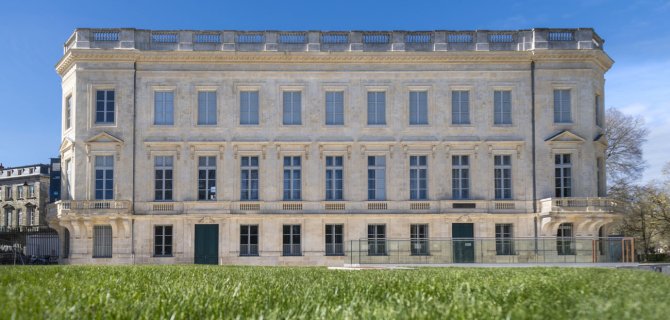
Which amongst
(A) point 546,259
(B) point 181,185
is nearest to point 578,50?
(A) point 546,259

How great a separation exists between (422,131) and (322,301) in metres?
38.9

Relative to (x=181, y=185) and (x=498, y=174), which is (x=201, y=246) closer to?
(x=181, y=185)

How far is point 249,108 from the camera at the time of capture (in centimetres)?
4694

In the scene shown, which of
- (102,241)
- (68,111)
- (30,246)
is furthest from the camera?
(30,246)

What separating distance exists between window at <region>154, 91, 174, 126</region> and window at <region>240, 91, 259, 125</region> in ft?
13.2

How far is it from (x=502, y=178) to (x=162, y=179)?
1945cm

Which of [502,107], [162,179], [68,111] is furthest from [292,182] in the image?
[68,111]

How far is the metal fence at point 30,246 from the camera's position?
172 ft

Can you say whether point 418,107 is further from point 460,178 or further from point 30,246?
point 30,246

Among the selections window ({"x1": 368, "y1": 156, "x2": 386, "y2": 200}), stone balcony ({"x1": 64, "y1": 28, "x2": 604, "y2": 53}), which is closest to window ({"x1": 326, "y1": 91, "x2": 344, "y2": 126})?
stone balcony ({"x1": 64, "y1": 28, "x2": 604, "y2": 53})

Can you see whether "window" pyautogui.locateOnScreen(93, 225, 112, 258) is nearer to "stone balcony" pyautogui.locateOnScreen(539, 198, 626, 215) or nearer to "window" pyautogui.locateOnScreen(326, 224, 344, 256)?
"window" pyautogui.locateOnScreen(326, 224, 344, 256)

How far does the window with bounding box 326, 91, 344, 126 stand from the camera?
4706 centimetres

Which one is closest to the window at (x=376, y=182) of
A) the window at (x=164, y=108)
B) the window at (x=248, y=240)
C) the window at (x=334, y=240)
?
the window at (x=334, y=240)

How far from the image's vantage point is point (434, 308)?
23.6 feet
